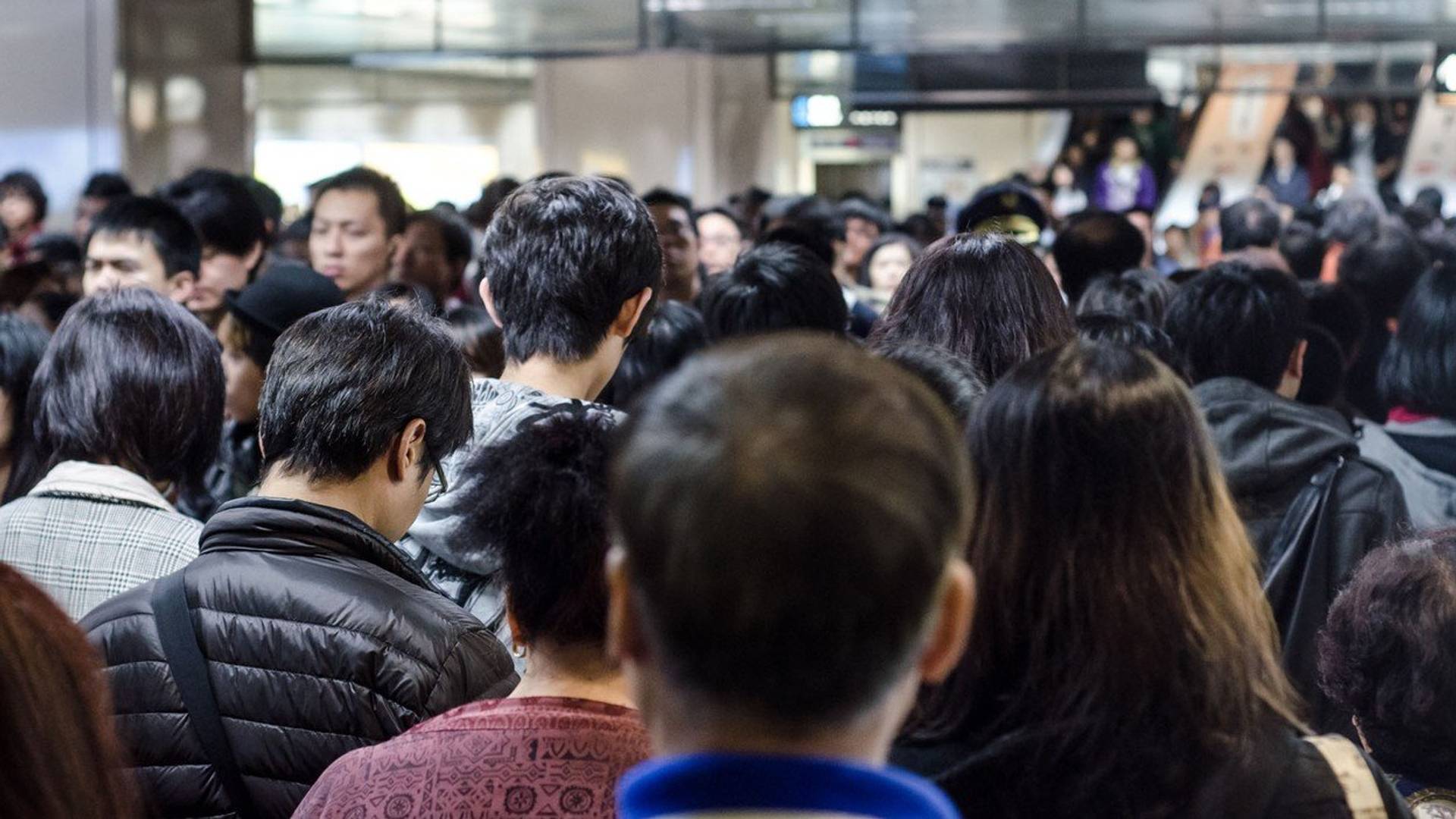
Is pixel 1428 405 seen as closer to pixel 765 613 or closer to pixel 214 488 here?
pixel 214 488

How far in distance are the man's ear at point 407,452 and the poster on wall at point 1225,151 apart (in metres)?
17.1

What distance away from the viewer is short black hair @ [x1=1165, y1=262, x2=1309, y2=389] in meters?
3.85

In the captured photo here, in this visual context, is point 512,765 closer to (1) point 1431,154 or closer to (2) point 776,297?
(2) point 776,297

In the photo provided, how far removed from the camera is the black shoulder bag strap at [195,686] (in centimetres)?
235

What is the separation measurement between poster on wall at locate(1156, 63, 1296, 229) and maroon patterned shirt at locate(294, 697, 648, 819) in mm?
17730

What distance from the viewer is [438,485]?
291 centimetres

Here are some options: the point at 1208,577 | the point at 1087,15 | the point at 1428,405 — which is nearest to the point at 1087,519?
the point at 1208,577

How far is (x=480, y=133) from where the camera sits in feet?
65.5

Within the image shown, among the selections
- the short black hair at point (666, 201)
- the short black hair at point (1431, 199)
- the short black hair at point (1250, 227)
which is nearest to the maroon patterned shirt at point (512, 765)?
the short black hair at point (666, 201)

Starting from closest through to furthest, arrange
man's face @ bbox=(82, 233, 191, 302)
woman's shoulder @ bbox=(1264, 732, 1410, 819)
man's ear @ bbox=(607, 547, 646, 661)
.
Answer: man's ear @ bbox=(607, 547, 646, 661), woman's shoulder @ bbox=(1264, 732, 1410, 819), man's face @ bbox=(82, 233, 191, 302)

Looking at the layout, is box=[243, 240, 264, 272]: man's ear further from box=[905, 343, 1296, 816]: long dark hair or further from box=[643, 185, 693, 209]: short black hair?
box=[905, 343, 1296, 816]: long dark hair

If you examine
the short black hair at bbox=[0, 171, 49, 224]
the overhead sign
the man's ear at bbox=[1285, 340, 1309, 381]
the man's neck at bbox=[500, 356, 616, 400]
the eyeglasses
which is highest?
the overhead sign

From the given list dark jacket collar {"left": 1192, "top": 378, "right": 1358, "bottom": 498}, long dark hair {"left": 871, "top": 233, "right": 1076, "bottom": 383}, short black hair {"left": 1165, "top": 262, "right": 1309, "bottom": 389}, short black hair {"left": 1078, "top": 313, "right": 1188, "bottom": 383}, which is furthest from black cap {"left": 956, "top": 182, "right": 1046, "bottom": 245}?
long dark hair {"left": 871, "top": 233, "right": 1076, "bottom": 383}

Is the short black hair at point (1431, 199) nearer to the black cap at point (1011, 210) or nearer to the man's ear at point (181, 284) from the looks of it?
the black cap at point (1011, 210)
